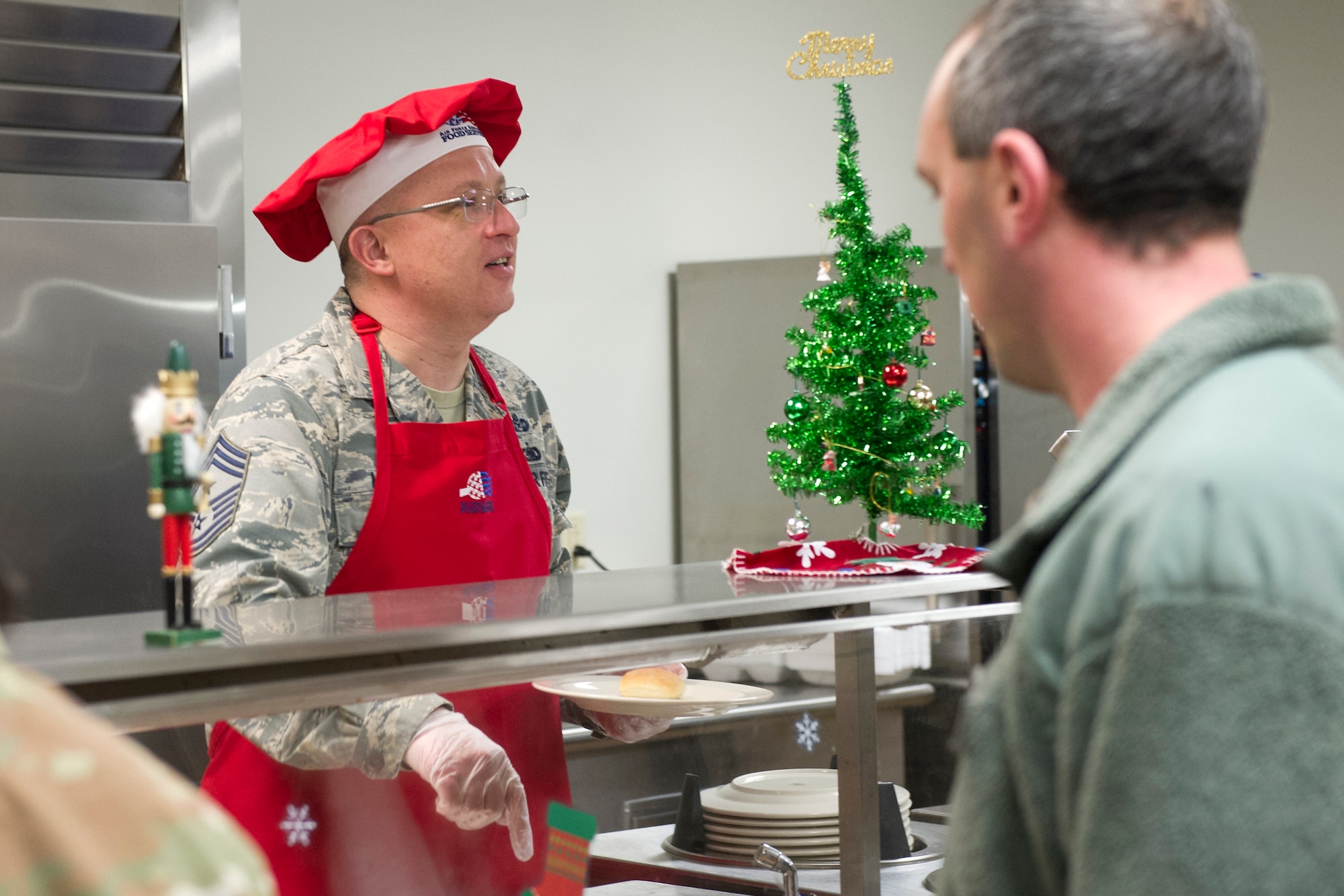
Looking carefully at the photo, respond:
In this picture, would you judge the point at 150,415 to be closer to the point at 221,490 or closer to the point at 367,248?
the point at 221,490

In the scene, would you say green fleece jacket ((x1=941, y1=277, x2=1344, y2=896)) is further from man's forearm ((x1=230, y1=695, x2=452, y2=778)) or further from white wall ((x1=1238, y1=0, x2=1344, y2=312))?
white wall ((x1=1238, y1=0, x2=1344, y2=312))

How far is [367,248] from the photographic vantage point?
1.85m

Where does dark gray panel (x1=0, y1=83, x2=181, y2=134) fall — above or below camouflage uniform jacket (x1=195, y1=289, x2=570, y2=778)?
above

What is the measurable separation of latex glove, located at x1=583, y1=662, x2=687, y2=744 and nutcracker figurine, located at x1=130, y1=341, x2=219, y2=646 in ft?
1.43

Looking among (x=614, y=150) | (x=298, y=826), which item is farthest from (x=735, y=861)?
(x=614, y=150)

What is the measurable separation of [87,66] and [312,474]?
122cm

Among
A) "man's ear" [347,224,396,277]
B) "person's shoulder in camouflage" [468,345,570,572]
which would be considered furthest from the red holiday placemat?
"man's ear" [347,224,396,277]

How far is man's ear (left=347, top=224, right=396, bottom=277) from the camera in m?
1.85

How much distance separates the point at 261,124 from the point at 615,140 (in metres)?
0.96

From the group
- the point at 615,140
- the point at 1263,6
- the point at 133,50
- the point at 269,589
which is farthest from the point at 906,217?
the point at 269,589

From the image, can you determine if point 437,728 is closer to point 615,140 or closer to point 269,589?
point 269,589

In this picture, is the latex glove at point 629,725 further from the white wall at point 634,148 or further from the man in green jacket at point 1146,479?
the white wall at point 634,148

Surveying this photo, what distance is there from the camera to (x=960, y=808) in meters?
0.63

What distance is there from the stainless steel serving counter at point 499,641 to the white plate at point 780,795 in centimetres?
2
